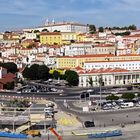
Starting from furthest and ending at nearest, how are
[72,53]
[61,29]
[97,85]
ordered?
[61,29] < [72,53] < [97,85]

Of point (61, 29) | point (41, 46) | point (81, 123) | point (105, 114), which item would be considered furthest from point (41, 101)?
point (61, 29)

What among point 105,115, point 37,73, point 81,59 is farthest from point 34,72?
point 105,115

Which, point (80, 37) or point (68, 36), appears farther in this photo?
point (68, 36)

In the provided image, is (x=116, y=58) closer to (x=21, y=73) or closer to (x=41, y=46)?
(x=21, y=73)

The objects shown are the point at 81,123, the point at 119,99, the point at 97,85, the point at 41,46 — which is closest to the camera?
the point at 81,123

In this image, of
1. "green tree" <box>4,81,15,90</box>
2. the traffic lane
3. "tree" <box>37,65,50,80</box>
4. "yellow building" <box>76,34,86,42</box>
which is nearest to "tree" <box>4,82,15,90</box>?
"green tree" <box>4,81,15,90</box>

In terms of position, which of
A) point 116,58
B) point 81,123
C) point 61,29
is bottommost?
point 81,123

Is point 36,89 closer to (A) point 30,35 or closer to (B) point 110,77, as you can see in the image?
(B) point 110,77

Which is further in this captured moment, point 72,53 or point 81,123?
point 72,53

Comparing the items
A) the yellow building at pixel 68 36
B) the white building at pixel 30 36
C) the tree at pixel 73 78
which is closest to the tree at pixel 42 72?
the tree at pixel 73 78
